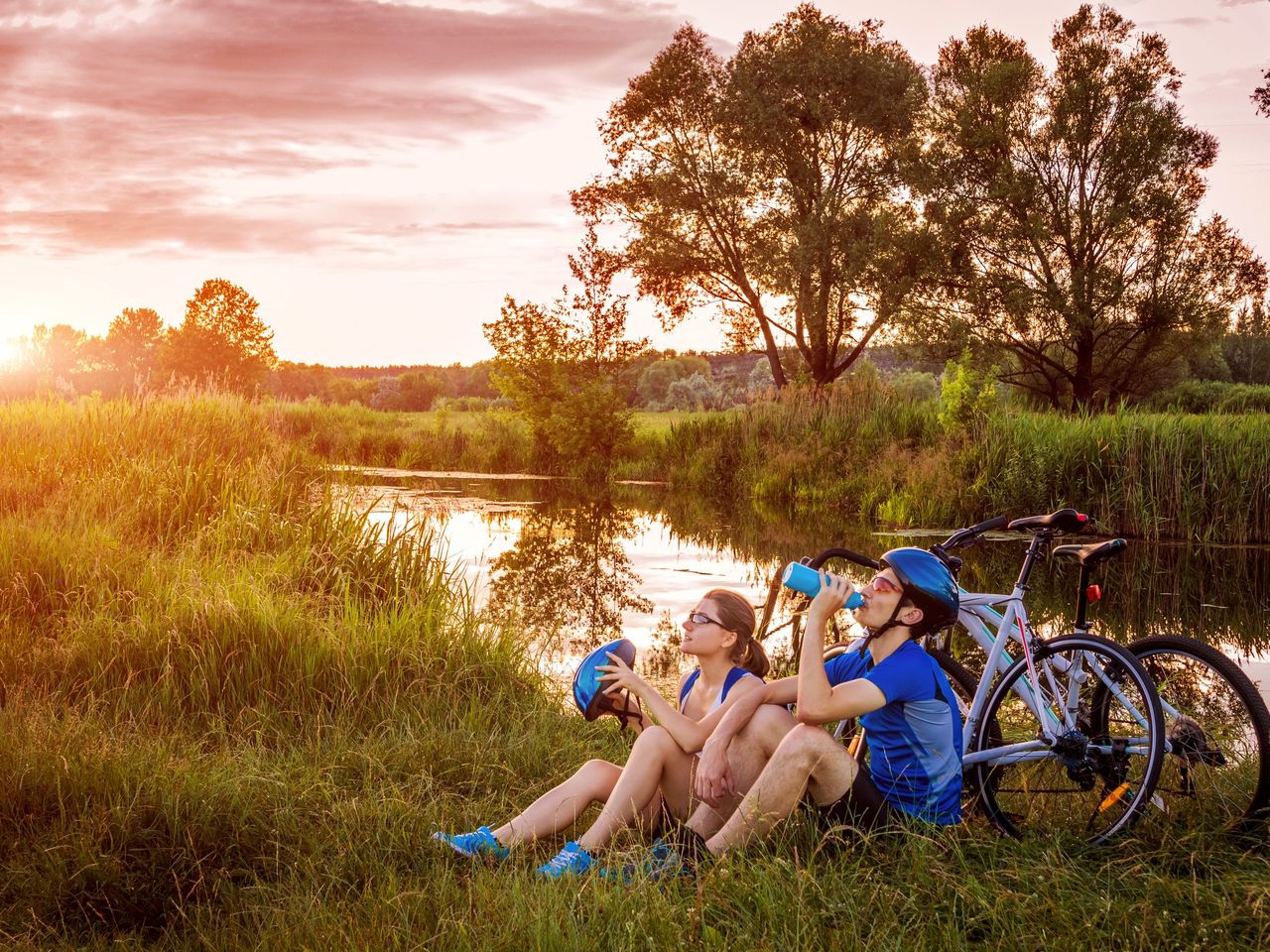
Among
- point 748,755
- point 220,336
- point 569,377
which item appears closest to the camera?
point 748,755

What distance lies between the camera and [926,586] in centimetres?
364

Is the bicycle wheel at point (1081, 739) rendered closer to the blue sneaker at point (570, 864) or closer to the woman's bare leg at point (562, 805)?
the woman's bare leg at point (562, 805)

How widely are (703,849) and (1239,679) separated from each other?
1870 millimetres

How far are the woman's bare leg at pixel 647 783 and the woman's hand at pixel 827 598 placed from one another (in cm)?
77

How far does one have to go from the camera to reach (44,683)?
5.30 meters

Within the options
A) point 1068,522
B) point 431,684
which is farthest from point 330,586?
point 1068,522

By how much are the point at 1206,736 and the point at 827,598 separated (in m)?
1.67

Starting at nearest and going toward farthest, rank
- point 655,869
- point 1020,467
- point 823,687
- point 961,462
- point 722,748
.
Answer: point 655,869, point 823,687, point 722,748, point 1020,467, point 961,462

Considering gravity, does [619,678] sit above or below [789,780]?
above

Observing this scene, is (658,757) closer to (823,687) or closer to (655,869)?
(655,869)

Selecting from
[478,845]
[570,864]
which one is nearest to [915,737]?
[570,864]

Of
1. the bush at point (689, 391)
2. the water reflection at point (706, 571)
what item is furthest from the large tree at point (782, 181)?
the bush at point (689, 391)

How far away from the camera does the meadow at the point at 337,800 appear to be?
9.89 ft

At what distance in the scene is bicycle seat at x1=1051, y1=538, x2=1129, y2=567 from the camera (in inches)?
156
